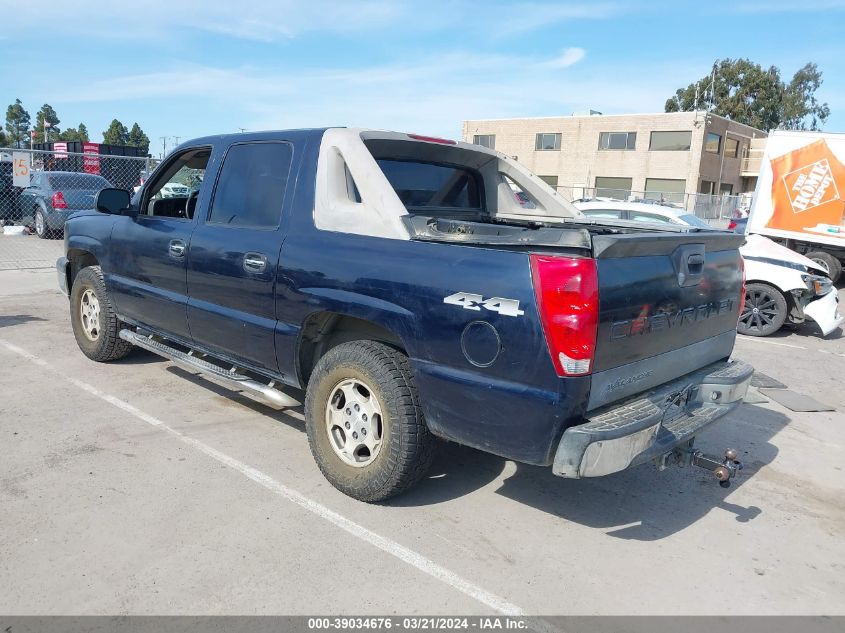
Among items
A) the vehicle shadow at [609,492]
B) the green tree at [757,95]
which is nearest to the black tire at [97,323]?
the vehicle shadow at [609,492]

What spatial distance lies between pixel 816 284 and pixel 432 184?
6.65 m

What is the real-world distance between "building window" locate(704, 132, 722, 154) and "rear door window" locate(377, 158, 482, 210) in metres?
41.8

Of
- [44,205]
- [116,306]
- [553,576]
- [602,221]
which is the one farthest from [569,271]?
[44,205]

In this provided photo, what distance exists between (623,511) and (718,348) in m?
1.11

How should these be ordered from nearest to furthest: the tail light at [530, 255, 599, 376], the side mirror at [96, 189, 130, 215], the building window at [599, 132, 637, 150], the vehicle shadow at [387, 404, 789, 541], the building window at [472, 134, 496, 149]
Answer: the tail light at [530, 255, 599, 376]
the vehicle shadow at [387, 404, 789, 541]
the side mirror at [96, 189, 130, 215]
the building window at [599, 132, 637, 150]
the building window at [472, 134, 496, 149]

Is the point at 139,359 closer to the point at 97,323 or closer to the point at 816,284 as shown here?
the point at 97,323

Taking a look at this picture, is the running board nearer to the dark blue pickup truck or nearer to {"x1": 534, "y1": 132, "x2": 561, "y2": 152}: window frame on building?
the dark blue pickup truck

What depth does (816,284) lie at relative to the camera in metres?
8.88

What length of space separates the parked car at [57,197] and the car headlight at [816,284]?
46.2ft

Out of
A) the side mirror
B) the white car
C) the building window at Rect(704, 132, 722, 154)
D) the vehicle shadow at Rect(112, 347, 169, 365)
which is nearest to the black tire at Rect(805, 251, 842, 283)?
the white car

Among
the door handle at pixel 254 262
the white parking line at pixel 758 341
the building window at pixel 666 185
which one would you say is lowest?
the white parking line at pixel 758 341

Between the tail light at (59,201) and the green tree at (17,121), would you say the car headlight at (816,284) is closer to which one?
the tail light at (59,201)

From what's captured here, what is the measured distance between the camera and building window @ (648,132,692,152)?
42.3 meters

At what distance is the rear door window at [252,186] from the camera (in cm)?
418
